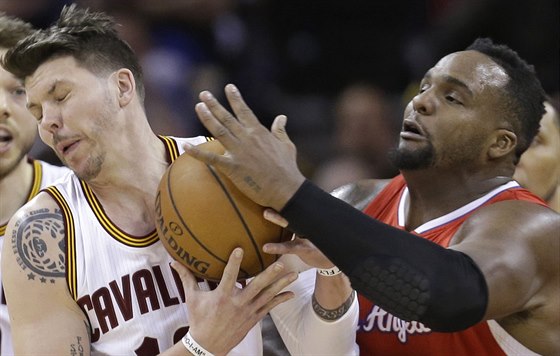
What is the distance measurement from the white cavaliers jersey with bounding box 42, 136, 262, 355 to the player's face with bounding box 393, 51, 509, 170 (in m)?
1.04

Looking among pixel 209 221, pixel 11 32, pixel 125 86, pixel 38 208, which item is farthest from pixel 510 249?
pixel 11 32

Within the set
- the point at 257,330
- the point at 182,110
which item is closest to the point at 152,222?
the point at 257,330

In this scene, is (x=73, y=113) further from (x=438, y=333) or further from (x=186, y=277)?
(x=438, y=333)

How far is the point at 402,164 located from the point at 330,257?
3.16 feet

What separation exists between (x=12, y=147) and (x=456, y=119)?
6.43 ft

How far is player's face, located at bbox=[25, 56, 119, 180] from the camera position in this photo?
10.9ft

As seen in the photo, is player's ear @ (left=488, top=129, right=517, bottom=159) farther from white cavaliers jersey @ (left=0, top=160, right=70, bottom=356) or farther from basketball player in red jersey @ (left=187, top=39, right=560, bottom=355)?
white cavaliers jersey @ (left=0, top=160, right=70, bottom=356)

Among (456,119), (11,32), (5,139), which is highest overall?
(456,119)

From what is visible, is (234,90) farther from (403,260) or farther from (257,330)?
(257,330)

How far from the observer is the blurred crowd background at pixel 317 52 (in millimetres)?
6914

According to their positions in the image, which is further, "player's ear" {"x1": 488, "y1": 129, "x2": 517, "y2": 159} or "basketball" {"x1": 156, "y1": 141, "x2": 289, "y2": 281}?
"player's ear" {"x1": 488, "y1": 129, "x2": 517, "y2": 159}

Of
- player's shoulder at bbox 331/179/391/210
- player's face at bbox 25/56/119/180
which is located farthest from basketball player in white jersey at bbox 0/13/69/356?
player's shoulder at bbox 331/179/391/210

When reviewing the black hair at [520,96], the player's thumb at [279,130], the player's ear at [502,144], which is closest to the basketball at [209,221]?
the player's thumb at [279,130]

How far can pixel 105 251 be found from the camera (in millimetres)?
3357
